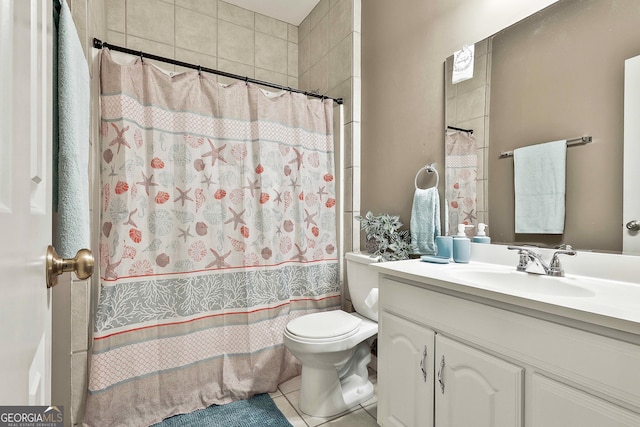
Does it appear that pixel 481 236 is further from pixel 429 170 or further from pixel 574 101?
pixel 574 101

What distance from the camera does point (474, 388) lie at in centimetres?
100

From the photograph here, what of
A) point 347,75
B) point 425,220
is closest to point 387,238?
point 425,220

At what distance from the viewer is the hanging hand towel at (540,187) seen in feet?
4.00

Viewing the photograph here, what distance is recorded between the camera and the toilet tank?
179cm

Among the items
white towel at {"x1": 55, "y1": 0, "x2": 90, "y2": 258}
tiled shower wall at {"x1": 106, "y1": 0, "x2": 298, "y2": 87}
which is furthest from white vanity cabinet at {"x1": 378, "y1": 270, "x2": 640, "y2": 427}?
tiled shower wall at {"x1": 106, "y1": 0, "x2": 298, "y2": 87}

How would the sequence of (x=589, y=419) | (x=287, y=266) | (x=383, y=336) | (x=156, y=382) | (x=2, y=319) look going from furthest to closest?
(x=287, y=266)
(x=156, y=382)
(x=383, y=336)
(x=589, y=419)
(x=2, y=319)

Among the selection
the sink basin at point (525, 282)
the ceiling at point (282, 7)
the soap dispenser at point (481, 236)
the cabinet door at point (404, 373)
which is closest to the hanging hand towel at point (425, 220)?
the soap dispenser at point (481, 236)

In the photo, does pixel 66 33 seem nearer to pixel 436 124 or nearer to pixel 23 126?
pixel 23 126

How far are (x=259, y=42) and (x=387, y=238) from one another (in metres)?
1.97

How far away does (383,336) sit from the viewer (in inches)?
54.4

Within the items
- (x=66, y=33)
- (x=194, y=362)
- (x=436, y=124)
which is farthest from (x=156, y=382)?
(x=436, y=124)

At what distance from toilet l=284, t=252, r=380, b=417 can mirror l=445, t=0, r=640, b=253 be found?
0.78m

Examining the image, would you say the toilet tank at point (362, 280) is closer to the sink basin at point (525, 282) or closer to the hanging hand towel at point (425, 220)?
the hanging hand towel at point (425, 220)

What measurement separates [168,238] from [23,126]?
4.59 ft
